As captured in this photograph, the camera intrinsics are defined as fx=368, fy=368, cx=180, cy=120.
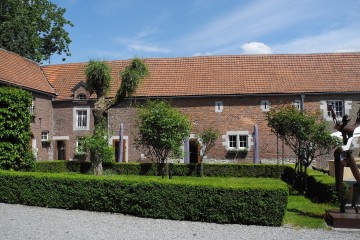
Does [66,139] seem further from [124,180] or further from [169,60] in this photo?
[124,180]

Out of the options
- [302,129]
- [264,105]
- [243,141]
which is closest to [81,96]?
[243,141]

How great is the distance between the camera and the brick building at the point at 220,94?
24.7 meters

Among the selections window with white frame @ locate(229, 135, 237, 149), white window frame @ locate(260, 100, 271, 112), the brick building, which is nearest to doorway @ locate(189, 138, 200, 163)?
the brick building

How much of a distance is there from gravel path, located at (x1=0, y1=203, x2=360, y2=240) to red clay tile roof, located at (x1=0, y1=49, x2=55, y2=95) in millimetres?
15307

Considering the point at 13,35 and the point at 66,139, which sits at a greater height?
the point at 13,35

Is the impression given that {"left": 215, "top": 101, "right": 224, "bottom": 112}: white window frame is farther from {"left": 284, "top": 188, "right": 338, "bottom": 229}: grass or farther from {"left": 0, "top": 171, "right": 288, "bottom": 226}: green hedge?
{"left": 0, "top": 171, "right": 288, "bottom": 226}: green hedge

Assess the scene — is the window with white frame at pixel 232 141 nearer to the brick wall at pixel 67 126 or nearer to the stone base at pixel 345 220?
the brick wall at pixel 67 126

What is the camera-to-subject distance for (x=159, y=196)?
9.81 m

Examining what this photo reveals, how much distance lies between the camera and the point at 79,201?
1073cm

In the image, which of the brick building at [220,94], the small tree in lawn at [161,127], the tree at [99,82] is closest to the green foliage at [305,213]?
the small tree in lawn at [161,127]

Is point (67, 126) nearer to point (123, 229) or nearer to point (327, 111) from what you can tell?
point (327, 111)

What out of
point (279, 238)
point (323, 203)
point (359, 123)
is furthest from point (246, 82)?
point (279, 238)

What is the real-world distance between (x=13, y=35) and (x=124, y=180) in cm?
2744

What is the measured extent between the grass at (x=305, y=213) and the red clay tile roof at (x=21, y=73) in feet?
59.8
